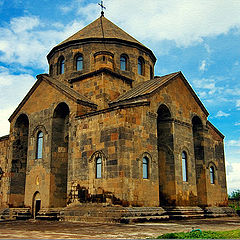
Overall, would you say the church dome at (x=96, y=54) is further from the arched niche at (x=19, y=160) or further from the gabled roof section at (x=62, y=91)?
the arched niche at (x=19, y=160)

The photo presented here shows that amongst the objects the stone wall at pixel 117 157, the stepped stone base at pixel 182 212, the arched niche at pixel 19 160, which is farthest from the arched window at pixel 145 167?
the arched niche at pixel 19 160

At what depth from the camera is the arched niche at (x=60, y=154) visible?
62.5 feet

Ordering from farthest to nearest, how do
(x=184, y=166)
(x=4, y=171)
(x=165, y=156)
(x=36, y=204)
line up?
1. (x=4, y=171)
2. (x=36, y=204)
3. (x=184, y=166)
4. (x=165, y=156)

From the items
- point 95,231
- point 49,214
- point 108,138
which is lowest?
point 95,231

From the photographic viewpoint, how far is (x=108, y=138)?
1653cm

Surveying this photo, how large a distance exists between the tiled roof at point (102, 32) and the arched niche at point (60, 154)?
275 inches

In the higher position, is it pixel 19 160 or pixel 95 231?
pixel 19 160

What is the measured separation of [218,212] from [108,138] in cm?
934

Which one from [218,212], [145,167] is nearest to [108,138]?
[145,167]

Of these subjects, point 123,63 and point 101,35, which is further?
point 101,35

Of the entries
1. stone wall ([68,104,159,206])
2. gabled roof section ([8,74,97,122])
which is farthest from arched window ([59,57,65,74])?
stone wall ([68,104,159,206])

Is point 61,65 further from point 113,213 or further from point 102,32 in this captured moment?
point 113,213

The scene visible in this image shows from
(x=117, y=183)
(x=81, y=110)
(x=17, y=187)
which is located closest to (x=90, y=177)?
(x=117, y=183)

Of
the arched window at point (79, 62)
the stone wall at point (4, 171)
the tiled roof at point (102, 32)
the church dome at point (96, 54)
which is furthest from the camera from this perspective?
the tiled roof at point (102, 32)
